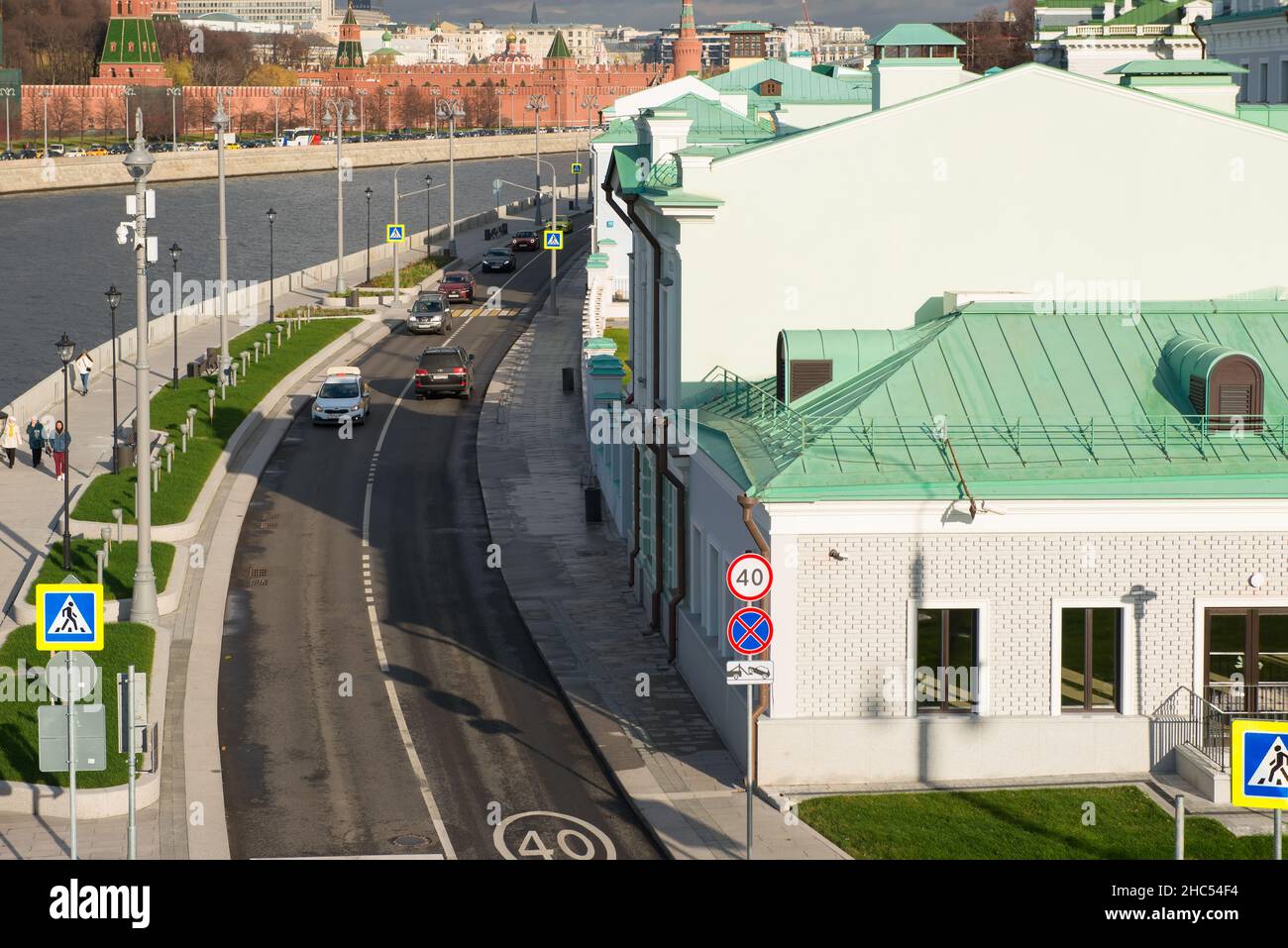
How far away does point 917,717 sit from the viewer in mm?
20219

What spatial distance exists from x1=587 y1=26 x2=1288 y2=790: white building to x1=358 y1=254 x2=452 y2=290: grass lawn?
170 feet

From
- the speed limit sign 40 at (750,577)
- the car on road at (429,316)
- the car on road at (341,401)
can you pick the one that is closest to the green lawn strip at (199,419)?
the car on road at (341,401)

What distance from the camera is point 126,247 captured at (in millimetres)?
126000

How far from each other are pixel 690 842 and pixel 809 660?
2.63 m

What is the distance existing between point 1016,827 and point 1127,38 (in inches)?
2917

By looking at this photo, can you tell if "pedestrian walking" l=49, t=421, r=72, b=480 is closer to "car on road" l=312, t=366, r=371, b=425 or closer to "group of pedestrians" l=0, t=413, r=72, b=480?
"group of pedestrians" l=0, t=413, r=72, b=480

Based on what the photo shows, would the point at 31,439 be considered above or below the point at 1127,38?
below

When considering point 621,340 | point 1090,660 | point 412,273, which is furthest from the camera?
point 412,273

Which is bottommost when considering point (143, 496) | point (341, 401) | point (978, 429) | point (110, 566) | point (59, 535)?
point (59, 535)

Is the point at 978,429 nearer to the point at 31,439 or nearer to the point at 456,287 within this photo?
the point at 31,439

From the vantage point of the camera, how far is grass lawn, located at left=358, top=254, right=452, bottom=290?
260 ft

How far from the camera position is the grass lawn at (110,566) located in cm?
3048

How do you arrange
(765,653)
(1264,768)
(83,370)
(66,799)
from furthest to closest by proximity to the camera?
1. (83,370)
2. (765,653)
3. (66,799)
4. (1264,768)

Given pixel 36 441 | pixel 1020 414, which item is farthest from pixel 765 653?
pixel 36 441
